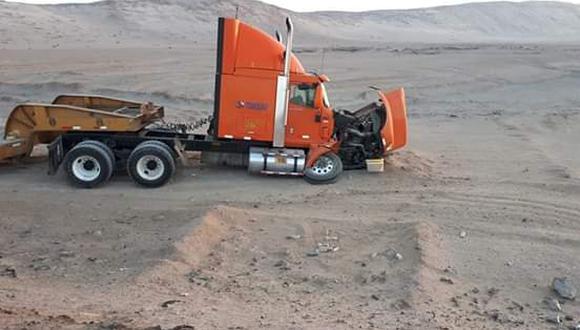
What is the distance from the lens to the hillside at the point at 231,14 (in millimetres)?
49250

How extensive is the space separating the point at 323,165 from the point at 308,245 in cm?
388

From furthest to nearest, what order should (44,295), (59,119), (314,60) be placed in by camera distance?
(314,60) < (59,119) < (44,295)

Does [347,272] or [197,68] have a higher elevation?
[197,68]

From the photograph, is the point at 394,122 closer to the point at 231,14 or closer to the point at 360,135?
the point at 360,135

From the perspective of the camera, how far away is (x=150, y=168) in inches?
531

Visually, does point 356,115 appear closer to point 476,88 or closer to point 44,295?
point 44,295

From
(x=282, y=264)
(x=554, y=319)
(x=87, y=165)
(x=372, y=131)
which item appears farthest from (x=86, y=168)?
(x=554, y=319)

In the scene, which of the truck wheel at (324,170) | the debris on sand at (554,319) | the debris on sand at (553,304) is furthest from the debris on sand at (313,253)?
the truck wheel at (324,170)

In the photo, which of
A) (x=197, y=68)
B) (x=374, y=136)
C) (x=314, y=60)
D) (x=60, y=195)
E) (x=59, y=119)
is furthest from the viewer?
(x=314, y=60)

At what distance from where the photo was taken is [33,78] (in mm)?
29625

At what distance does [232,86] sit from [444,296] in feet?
20.9

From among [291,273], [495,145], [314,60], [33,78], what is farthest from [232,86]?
[314,60]

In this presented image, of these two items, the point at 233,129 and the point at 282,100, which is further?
the point at 233,129

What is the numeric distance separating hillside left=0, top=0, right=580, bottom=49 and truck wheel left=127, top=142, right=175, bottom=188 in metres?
30.8
